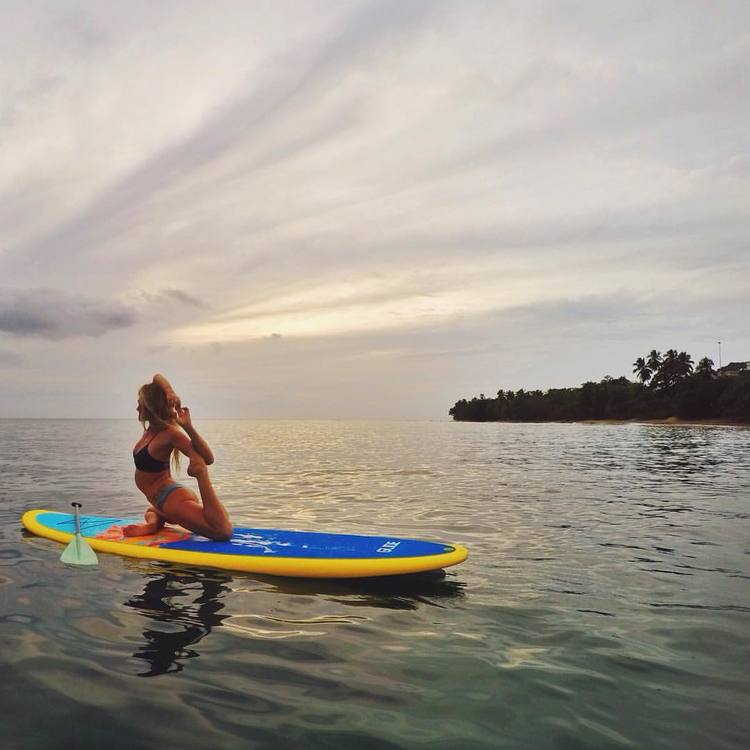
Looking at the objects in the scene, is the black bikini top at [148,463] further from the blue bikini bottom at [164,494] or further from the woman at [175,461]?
the blue bikini bottom at [164,494]

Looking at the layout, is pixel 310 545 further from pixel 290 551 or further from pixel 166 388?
pixel 166 388

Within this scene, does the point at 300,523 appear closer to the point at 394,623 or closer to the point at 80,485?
the point at 394,623

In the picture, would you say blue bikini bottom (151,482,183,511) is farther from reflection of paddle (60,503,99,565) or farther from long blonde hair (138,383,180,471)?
reflection of paddle (60,503,99,565)

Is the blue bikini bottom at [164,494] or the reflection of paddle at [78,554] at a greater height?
the blue bikini bottom at [164,494]

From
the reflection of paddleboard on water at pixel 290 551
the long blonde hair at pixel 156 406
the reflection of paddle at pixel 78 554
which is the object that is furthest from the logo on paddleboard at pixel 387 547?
the reflection of paddle at pixel 78 554

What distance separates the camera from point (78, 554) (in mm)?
8227

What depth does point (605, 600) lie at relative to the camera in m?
6.96

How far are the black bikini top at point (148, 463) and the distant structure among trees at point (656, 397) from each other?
3886 inches

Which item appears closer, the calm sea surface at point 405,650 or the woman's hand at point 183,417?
the calm sea surface at point 405,650

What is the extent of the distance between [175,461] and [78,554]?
5.77ft

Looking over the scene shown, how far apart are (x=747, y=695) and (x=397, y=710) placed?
2690 millimetres

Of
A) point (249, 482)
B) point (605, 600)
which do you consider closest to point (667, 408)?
point (249, 482)

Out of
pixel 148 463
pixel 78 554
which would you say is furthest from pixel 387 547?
pixel 78 554

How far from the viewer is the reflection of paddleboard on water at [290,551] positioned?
7418 millimetres
